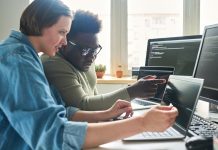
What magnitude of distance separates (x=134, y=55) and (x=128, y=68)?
5.7 inches

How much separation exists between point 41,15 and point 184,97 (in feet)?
1.82

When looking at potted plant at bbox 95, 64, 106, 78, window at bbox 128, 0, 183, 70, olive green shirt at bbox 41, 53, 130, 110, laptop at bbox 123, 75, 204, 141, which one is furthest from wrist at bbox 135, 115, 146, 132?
window at bbox 128, 0, 183, 70

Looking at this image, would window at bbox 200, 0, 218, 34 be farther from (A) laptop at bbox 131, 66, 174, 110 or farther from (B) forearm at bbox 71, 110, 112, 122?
(B) forearm at bbox 71, 110, 112, 122

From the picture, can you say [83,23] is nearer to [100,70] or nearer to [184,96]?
[184,96]

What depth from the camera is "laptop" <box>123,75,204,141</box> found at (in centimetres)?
97

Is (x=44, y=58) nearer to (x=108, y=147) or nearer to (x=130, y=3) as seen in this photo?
(x=108, y=147)

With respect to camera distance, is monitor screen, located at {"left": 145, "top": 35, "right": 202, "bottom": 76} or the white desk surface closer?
the white desk surface

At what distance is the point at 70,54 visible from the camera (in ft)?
4.88

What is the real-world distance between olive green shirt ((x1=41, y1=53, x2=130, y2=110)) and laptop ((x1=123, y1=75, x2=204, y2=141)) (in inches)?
13.6

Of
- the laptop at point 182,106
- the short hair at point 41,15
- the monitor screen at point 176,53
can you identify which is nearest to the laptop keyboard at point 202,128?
the laptop at point 182,106

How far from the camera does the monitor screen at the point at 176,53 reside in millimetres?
1594

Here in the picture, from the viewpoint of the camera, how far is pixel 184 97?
3.42 feet

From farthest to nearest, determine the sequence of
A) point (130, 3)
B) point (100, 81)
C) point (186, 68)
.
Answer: point (130, 3) < point (100, 81) < point (186, 68)

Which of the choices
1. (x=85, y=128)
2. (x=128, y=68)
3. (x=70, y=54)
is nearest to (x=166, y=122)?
(x=85, y=128)
